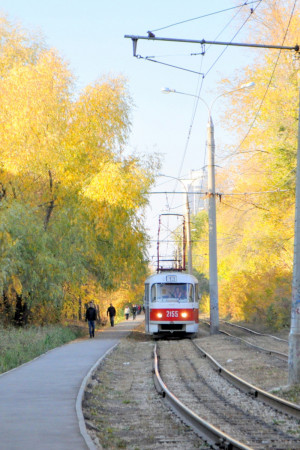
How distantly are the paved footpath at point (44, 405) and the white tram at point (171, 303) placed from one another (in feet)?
35.3

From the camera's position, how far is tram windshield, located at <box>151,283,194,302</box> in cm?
3219

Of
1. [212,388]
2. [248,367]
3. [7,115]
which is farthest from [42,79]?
[212,388]

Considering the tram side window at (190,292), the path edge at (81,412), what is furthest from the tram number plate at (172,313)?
the path edge at (81,412)

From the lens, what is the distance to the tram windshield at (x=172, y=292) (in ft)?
106

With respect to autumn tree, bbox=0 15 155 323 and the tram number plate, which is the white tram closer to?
the tram number plate

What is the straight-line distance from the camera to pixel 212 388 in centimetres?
1564

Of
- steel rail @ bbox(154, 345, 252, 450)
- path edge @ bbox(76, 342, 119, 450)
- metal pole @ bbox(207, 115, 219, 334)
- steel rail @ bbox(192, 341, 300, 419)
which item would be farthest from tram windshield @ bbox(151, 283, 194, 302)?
steel rail @ bbox(154, 345, 252, 450)

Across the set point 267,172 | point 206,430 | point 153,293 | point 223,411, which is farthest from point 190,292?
point 206,430

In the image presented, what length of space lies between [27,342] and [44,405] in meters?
14.3

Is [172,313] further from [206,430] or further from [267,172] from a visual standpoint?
[206,430]

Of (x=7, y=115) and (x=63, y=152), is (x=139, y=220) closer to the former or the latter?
(x=63, y=152)

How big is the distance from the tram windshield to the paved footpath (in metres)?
11.4

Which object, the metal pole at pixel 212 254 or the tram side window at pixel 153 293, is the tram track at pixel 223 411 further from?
the metal pole at pixel 212 254

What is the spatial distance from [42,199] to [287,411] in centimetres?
2260
